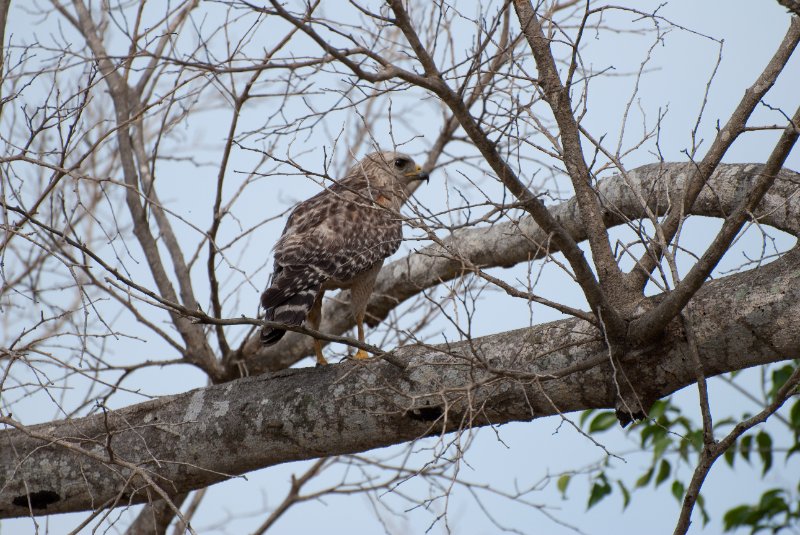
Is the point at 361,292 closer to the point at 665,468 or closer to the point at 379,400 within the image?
the point at 379,400

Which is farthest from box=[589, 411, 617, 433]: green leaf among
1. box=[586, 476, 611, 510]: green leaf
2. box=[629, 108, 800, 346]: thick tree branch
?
box=[629, 108, 800, 346]: thick tree branch

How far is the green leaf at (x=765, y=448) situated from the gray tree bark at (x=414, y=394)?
1670 millimetres

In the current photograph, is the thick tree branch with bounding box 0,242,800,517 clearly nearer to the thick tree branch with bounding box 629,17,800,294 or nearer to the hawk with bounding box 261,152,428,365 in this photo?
the thick tree branch with bounding box 629,17,800,294

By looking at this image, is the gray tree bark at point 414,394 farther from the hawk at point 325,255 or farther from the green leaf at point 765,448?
the green leaf at point 765,448

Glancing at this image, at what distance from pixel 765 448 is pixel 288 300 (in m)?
2.98

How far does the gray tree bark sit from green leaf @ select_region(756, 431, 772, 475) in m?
1.67

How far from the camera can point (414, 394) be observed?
3.72 meters

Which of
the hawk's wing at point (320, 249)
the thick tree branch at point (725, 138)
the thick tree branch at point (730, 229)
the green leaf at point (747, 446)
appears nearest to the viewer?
the thick tree branch at point (730, 229)

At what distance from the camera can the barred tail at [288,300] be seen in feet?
14.3

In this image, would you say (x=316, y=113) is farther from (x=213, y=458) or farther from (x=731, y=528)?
(x=731, y=528)

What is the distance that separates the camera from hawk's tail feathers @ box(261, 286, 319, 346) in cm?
435

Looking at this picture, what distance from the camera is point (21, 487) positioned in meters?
4.31

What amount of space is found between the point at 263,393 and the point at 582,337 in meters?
1.45

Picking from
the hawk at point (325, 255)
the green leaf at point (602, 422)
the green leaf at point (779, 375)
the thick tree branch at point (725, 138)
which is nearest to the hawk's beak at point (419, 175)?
the hawk at point (325, 255)
